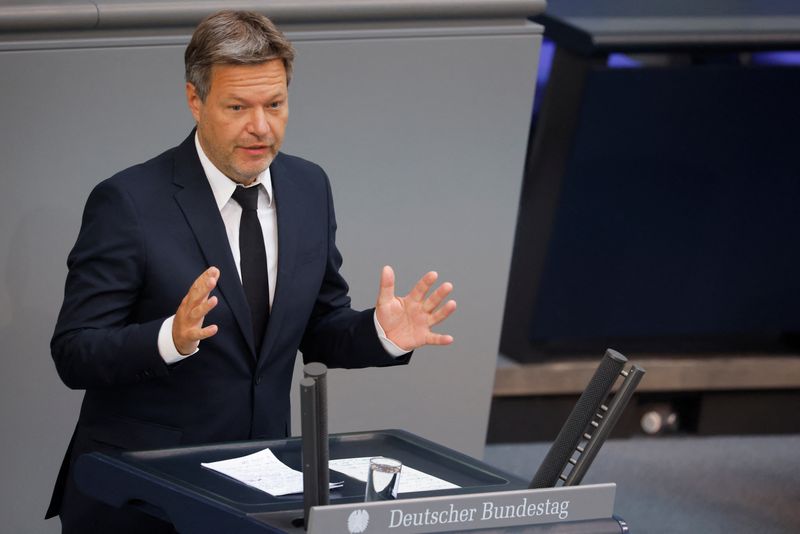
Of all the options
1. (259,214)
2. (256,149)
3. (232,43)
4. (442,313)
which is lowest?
(442,313)

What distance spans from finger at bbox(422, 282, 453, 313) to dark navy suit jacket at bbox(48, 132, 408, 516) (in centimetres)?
14

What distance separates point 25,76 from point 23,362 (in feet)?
2.47

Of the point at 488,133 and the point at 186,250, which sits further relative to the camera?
the point at 488,133

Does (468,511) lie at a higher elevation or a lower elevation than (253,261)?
lower

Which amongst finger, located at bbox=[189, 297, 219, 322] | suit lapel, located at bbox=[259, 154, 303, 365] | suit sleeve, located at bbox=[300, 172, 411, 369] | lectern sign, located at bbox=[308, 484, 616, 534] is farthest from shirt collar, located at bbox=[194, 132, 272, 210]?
lectern sign, located at bbox=[308, 484, 616, 534]

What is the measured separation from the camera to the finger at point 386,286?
2.47 m

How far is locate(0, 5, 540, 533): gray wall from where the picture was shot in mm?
3588

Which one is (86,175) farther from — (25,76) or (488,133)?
(488,133)

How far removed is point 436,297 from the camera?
8.18ft

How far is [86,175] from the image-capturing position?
3.65 meters

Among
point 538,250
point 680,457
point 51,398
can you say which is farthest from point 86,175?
point 680,457

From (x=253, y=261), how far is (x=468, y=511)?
757 millimetres

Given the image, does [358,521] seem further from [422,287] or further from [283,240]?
[283,240]

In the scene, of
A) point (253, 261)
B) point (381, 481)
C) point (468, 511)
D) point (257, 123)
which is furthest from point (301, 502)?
point (257, 123)
